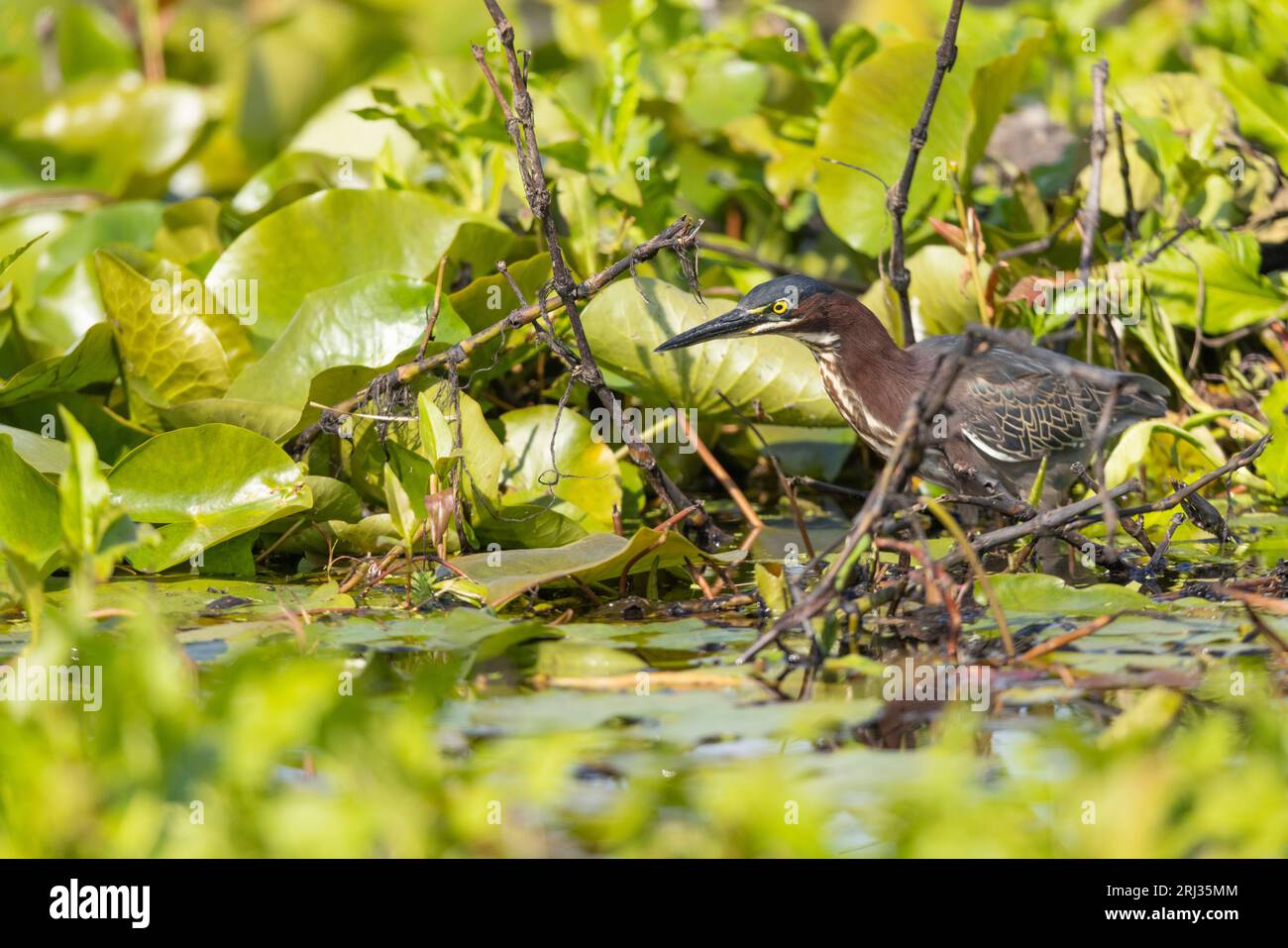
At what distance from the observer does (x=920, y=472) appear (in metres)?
4.89

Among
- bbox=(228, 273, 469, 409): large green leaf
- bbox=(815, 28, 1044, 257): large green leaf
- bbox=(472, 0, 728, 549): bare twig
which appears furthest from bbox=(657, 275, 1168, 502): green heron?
bbox=(228, 273, 469, 409): large green leaf

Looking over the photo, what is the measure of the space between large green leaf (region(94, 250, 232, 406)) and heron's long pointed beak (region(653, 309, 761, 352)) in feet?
4.90

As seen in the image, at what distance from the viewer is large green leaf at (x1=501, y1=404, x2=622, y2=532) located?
4582 millimetres

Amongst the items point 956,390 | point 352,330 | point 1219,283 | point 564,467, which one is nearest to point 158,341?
point 352,330

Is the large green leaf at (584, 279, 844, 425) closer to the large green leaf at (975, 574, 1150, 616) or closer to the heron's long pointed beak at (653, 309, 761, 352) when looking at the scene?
the heron's long pointed beak at (653, 309, 761, 352)

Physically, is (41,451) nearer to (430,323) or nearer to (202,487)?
(202,487)

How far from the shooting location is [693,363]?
4652 millimetres

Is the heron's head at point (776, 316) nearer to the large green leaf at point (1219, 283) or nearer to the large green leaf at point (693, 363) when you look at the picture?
the large green leaf at point (693, 363)

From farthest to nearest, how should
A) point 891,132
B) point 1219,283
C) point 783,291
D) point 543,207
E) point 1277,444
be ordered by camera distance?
1. point 891,132
2. point 1219,283
3. point 783,291
4. point 1277,444
5. point 543,207

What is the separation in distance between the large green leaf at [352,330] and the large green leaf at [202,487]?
1.56 feet

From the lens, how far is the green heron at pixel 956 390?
182 inches

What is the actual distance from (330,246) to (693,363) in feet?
4.58

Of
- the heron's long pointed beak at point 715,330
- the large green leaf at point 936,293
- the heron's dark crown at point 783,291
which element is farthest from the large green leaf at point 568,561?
the large green leaf at point 936,293

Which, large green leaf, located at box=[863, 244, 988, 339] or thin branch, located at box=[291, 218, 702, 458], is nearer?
thin branch, located at box=[291, 218, 702, 458]
